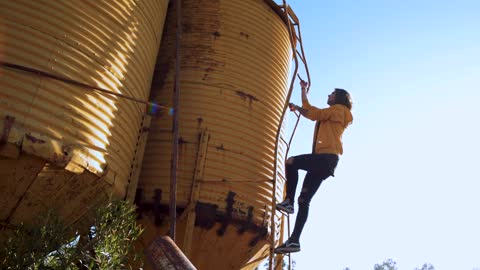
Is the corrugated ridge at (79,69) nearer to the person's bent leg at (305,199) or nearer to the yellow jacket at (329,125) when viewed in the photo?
the person's bent leg at (305,199)

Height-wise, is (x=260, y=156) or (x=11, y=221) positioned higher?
(x=260, y=156)

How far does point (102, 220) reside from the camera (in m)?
5.27

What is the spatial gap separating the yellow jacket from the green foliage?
296 centimetres

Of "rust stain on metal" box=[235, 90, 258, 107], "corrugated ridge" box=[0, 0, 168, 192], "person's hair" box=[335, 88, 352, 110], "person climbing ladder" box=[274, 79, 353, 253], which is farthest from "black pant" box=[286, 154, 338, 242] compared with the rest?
"corrugated ridge" box=[0, 0, 168, 192]

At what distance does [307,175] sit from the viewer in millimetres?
6781

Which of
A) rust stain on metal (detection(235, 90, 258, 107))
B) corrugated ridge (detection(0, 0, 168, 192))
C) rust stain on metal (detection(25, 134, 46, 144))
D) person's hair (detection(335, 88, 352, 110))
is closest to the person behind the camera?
rust stain on metal (detection(25, 134, 46, 144))

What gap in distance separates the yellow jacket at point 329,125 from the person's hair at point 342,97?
12 centimetres

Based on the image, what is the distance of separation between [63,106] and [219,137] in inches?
117

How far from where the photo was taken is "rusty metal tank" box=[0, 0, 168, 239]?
4930 mm

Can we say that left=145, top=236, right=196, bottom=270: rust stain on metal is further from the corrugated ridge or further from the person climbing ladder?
the person climbing ladder

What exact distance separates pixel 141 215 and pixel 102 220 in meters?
1.98

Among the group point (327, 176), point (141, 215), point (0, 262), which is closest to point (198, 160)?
point (141, 215)

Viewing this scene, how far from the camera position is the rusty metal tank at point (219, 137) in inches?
287

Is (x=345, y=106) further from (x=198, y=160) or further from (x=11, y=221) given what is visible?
(x=11, y=221)
